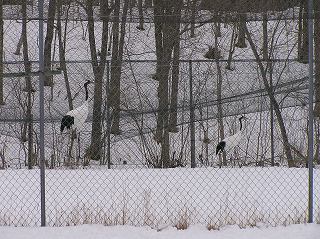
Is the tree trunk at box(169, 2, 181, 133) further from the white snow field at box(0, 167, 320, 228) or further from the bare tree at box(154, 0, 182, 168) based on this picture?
the white snow field at box(0, 167, 320, 228)

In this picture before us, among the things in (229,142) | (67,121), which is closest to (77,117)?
(67,121)

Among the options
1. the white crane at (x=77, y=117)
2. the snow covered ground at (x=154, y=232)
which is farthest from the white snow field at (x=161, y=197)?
the white crane at (x=77, y=117)

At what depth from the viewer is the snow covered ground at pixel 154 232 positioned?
19.7 feet

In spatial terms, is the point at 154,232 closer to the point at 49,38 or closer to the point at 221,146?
the point at 221,146

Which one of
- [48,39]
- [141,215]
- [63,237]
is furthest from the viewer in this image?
[48,39]

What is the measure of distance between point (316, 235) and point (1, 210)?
11.4 feet

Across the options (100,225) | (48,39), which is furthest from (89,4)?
(100,225)

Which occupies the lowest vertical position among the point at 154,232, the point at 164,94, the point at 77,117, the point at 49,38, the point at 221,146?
the point at 154,232

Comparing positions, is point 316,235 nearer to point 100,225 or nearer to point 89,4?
point 100,225

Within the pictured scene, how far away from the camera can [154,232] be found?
6.16 m

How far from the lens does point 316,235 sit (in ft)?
19.9

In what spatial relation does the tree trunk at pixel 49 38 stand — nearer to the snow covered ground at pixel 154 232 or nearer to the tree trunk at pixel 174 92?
the tree trunk at pixel 174 92

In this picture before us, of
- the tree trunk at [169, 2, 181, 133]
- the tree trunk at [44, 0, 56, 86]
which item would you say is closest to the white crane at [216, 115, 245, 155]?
the tree trunk at [169, 2, 181, 133]

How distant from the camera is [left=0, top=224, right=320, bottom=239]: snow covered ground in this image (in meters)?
6.02
